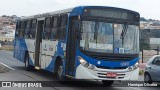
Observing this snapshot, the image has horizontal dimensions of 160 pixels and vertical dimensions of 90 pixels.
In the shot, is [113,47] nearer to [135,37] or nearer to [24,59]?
[135,37]

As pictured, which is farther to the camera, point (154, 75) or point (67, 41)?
point (154, 75)

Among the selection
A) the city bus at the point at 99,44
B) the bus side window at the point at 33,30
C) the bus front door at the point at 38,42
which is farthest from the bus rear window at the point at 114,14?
the bus side window at the point at 33,30

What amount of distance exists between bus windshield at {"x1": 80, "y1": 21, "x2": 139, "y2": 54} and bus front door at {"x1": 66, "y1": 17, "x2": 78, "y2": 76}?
0.65 metres

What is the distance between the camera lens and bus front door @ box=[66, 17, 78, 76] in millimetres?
14445

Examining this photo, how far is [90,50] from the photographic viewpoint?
1384cm

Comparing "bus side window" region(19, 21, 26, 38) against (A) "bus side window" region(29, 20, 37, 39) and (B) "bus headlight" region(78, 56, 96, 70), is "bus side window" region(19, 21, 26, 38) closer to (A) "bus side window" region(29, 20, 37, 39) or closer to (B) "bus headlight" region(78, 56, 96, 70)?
(A) "bus side window" region(29, 20, 37, 39)

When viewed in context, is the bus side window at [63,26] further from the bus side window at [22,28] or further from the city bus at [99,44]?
the bus side window at [22,28]

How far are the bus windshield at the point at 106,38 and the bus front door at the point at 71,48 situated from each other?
0.65 metres

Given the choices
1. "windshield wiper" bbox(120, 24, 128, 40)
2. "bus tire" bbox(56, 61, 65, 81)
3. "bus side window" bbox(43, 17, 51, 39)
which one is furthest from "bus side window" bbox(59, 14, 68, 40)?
"windshield wiper" bbox(120, 24, 128, 40)

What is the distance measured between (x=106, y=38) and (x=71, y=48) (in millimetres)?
1484

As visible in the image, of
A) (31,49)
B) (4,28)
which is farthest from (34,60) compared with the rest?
(4,28)

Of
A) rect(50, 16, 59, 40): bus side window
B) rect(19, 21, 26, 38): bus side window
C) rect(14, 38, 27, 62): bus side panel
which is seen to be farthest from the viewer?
rect(19, 21, 26, 38): bus side window

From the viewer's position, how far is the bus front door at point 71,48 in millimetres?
14445

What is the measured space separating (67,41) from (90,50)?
1506 mm
